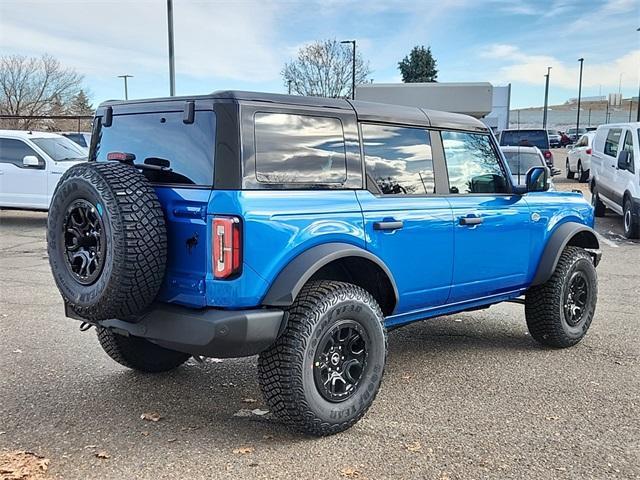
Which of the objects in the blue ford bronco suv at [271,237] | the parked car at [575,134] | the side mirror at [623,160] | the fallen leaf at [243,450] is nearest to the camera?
the blue ford bronco suv at [271,237]

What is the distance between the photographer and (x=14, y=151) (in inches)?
493

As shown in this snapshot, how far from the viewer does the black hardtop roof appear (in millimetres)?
3508

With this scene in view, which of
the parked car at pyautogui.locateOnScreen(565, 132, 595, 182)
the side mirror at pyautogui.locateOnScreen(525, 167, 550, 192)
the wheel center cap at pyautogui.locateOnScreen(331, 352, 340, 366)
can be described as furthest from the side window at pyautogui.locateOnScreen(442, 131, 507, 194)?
the parked car at pyautogui.locateOnScreen(565, 132, 595, 182)

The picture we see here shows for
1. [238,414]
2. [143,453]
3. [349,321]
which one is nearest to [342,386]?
[349,321]

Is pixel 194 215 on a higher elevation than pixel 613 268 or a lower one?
higher

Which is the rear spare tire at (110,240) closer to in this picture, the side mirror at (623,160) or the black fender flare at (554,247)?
the black fender flare at (554,247)

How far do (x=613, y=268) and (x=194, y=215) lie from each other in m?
7.25

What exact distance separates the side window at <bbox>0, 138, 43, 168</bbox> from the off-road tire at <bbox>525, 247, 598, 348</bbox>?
33.5ft

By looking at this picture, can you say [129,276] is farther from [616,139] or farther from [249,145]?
[616,139]

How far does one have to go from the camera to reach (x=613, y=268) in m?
8.91

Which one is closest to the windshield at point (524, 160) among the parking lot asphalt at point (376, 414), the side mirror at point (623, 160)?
the side mirror at point (623, 160)

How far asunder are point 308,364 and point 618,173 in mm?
10147

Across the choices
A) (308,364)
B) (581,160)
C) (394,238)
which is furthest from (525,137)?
(308,364)

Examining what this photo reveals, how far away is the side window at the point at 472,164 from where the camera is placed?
4711 millimetres
